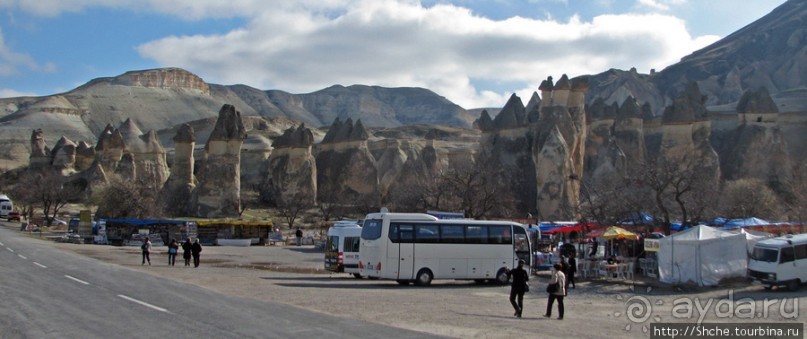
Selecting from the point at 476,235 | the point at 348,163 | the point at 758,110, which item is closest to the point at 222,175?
the point at 348,163

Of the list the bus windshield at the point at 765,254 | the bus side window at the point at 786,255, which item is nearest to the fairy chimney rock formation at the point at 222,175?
the bus windshield at the point at 765,254

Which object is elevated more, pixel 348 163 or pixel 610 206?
pixel 348 163

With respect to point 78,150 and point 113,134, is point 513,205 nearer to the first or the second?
point 113,134

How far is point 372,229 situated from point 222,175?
130 feet

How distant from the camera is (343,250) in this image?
1119 inches

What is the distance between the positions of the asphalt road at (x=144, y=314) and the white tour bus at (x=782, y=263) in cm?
1312

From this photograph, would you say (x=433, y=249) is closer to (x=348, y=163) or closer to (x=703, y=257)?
(x=703, y=257)

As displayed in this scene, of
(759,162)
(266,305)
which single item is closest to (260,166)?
(759,162)

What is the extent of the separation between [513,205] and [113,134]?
4956 cm

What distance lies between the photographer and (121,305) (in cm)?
1492

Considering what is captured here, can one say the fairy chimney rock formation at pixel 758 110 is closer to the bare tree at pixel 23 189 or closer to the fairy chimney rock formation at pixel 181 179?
the fairy chimney rock formation at pixel 181 179

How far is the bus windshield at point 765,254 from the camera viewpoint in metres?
21.2

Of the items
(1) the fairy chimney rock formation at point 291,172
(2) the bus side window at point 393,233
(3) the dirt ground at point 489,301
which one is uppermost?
(1) the fairy chimney rock formation at point 291,172

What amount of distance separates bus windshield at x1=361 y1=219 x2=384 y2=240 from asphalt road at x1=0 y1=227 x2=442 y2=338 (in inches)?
237
